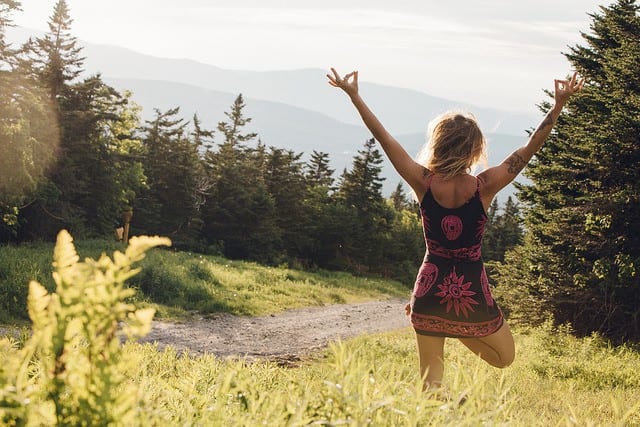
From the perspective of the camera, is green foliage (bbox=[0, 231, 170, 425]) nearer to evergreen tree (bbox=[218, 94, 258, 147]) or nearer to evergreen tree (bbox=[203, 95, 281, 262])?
evergreen tree (bbox=[203, 95, 281, 262])

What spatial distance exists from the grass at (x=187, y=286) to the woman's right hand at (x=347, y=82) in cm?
1166

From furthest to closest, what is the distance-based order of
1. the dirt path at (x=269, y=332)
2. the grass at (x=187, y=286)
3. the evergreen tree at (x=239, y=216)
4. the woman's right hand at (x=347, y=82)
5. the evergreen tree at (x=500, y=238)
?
the evergreen tree at (x=500, y=238) → the evergreen tree at (x=239, y=216) → the grass at (x=187, y=286) → the dirt path at (x=269, y=332) → the woman's right hand at (x=347, y=82)

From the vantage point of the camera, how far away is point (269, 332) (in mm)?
15914

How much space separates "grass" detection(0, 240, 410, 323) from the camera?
15680mm

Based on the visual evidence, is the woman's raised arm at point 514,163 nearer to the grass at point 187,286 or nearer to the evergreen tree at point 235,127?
the grass at point 187,286

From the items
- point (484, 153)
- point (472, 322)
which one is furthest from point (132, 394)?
point (484, 153)

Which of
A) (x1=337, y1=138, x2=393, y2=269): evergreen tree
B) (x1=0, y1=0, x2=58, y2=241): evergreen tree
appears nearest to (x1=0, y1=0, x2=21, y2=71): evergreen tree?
(x1=0, y1=0, x2=58, y2=241): evergreen tree

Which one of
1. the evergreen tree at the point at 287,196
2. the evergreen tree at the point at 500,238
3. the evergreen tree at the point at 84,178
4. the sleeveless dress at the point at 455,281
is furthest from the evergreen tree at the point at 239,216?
the sleeveless dress at the point at 455,281

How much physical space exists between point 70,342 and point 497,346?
2.97 meters

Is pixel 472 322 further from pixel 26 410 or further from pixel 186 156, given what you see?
pixel 186 156

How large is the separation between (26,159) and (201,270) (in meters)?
7.59

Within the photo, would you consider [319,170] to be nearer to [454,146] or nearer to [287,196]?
[287,196]

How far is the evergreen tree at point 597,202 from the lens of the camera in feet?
48.5

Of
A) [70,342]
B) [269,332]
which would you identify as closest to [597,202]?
[269,332]
